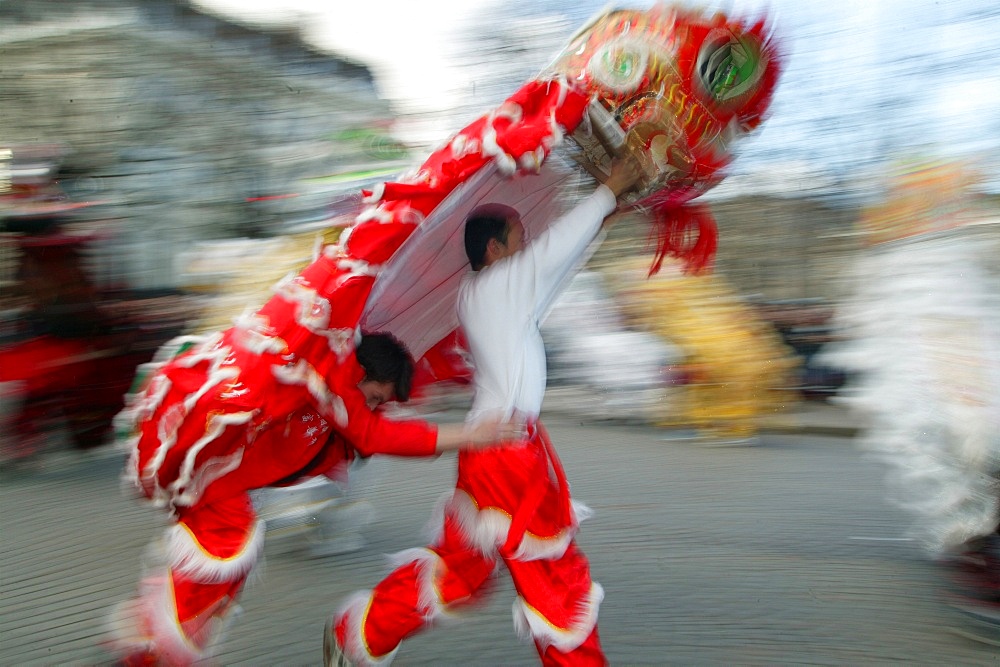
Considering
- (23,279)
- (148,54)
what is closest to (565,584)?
(23,279)

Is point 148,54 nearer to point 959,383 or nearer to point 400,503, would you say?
point 400,503

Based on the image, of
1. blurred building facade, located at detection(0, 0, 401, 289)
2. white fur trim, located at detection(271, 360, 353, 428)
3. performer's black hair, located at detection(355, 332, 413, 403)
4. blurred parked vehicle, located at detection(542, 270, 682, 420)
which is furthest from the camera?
blurred building facade, located at detection(0, 0, 401, 289)

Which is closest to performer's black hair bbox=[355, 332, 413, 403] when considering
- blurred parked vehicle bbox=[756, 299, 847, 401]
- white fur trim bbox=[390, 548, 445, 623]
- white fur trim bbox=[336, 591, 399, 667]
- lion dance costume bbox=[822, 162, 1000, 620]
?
white fur trim bbox=[390, 548, 445, 623]

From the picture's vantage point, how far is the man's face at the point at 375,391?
2.54 metres

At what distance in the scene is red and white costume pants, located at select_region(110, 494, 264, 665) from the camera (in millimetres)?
2502

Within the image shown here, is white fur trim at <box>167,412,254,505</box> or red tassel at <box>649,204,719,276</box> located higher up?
red tassel at <box>649,204,719,276</box>

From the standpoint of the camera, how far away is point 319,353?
2.45m

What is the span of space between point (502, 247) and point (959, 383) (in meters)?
1.92

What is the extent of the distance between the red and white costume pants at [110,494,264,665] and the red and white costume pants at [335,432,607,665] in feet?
1.25

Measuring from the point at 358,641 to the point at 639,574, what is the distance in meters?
1.92

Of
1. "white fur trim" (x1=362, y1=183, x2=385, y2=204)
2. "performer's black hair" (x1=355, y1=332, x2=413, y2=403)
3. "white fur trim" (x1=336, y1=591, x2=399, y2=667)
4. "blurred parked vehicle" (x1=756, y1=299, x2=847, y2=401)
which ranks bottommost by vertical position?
"blurred parked vehicle" (x1=756, y1=299, x2=847, y2=401)

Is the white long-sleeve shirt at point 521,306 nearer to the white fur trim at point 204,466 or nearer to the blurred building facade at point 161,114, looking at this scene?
the white fur trim at point 204,466

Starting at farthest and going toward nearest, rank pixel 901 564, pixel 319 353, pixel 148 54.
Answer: pixel 148 54, pixel 901 564, pixel 319 353

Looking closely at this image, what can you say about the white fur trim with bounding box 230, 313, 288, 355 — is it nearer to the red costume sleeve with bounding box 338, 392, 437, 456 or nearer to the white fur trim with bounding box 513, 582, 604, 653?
the red costume sleeve with bounding box 338, 392, 437, 456
